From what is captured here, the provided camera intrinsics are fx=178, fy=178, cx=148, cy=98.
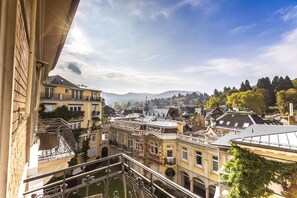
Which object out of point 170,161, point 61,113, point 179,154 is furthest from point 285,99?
point 61,113

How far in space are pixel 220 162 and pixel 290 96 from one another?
47.8 metres

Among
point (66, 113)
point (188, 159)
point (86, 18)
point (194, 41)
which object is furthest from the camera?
point (66, 113)

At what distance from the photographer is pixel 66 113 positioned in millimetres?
18938

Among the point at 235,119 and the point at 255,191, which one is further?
the point at 235,119

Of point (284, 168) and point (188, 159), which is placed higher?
point (284, 168)

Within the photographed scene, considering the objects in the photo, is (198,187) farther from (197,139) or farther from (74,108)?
(74,108)

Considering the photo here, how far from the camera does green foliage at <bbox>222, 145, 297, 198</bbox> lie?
236 inches

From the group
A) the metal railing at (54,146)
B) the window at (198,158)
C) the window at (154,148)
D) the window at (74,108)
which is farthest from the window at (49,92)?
the window at (198,158)

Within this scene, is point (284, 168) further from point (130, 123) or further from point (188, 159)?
point (130, 123)

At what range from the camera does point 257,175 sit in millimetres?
6570

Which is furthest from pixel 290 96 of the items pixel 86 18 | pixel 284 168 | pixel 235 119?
pixel 86 18

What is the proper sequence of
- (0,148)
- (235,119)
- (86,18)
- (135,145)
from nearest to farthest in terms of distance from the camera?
(0,148), (86,18), (135,145), (235,119)

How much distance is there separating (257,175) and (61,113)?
17.7 meters

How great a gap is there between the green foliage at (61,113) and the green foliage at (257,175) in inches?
656
